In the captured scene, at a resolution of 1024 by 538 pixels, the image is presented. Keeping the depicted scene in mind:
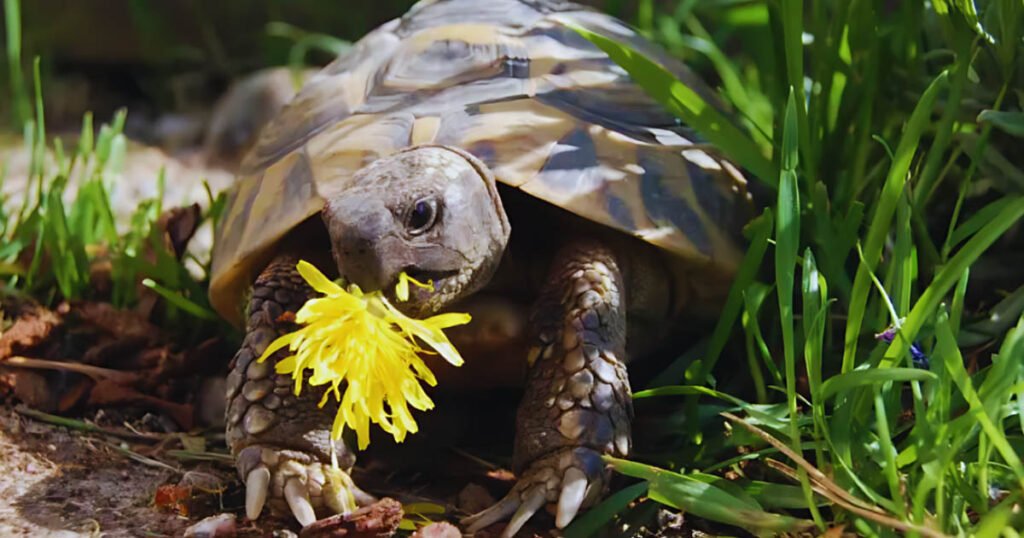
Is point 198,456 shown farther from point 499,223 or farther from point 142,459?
point 499,223

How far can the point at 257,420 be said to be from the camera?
4.76 ft

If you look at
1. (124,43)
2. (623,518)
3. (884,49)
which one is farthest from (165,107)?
(623,518)

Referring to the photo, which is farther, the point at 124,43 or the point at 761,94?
the point at 124,43

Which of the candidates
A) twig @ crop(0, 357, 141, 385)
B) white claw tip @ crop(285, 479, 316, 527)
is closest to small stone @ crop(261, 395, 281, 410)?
white claw tip @ crop(285, 479, 316, 527)

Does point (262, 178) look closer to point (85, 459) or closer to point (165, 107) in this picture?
point (85, 459)

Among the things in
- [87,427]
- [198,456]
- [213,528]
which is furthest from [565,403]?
[87,427]

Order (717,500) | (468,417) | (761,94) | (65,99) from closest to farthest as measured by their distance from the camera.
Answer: (717,500)
(468,417)
(761,94)
(65,99)

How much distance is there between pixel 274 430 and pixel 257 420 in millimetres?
27

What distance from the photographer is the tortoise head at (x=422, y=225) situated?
4.18 ft

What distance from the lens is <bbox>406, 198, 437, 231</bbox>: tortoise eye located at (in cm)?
133

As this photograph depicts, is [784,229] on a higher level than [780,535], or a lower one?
higher

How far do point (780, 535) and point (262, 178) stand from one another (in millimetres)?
1036

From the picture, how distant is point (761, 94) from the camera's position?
3127 mm

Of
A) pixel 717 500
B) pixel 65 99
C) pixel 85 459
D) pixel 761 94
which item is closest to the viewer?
pixel 717 500
